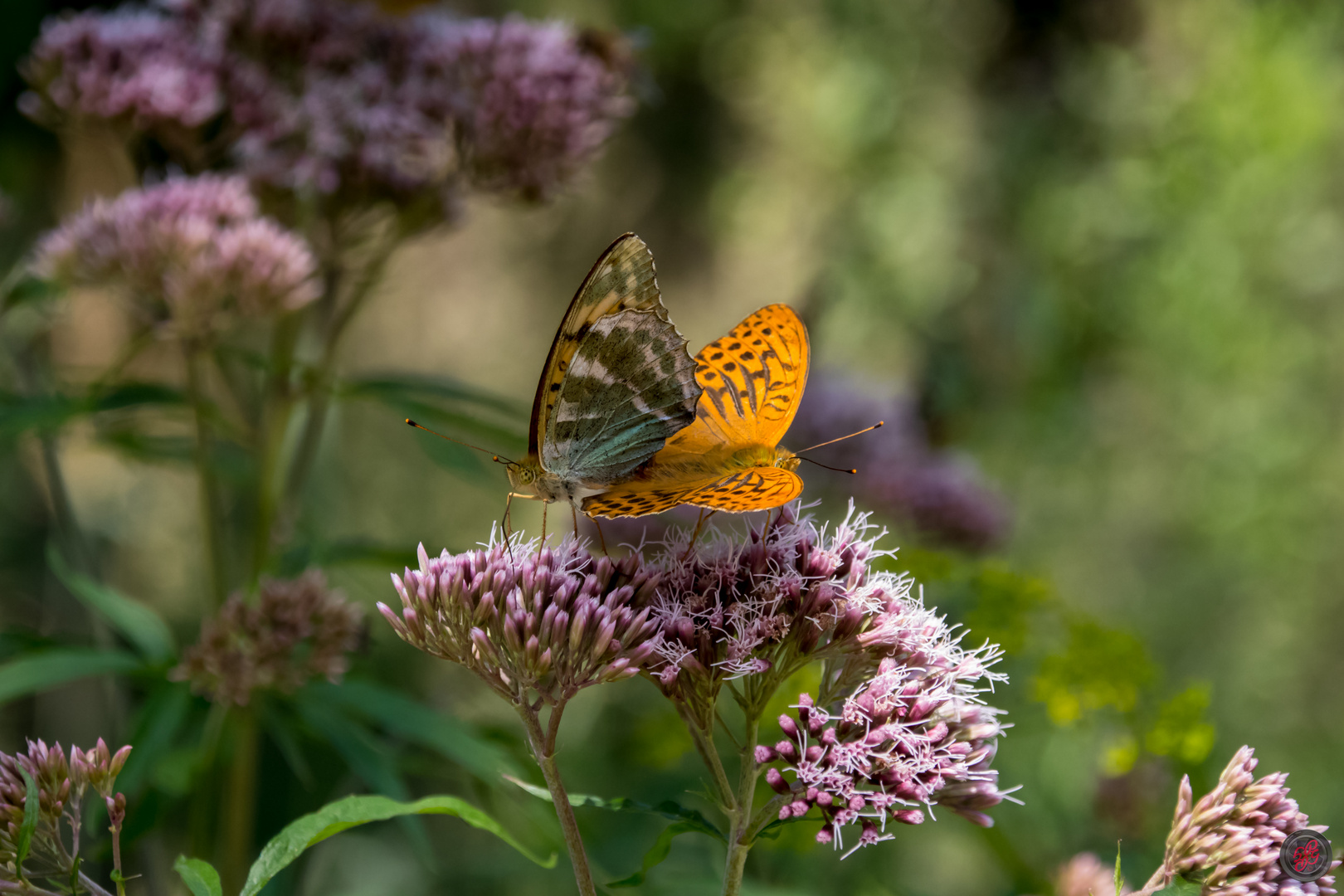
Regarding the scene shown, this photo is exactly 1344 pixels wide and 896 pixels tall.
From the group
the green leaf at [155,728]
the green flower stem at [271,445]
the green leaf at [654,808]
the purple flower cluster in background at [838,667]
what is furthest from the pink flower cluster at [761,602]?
the green flower stem at [271,445]

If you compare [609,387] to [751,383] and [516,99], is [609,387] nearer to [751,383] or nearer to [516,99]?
[751,383]

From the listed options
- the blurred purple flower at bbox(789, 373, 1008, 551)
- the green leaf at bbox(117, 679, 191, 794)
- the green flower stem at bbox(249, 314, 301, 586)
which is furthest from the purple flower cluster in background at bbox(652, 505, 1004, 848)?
the blurred purple flower at bbox(789, 373, 1008, 551)

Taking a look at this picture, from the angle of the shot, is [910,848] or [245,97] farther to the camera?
[910,848]

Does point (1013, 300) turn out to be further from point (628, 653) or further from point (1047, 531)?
point (628, 653)

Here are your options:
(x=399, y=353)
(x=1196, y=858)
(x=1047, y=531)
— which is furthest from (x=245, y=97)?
(x=399, y=353)

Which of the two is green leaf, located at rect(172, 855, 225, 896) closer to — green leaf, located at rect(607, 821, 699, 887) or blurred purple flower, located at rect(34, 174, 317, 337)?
green leaf, located at rect(607, 821, 699, 887)

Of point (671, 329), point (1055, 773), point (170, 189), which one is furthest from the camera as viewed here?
point (1055, 773)
